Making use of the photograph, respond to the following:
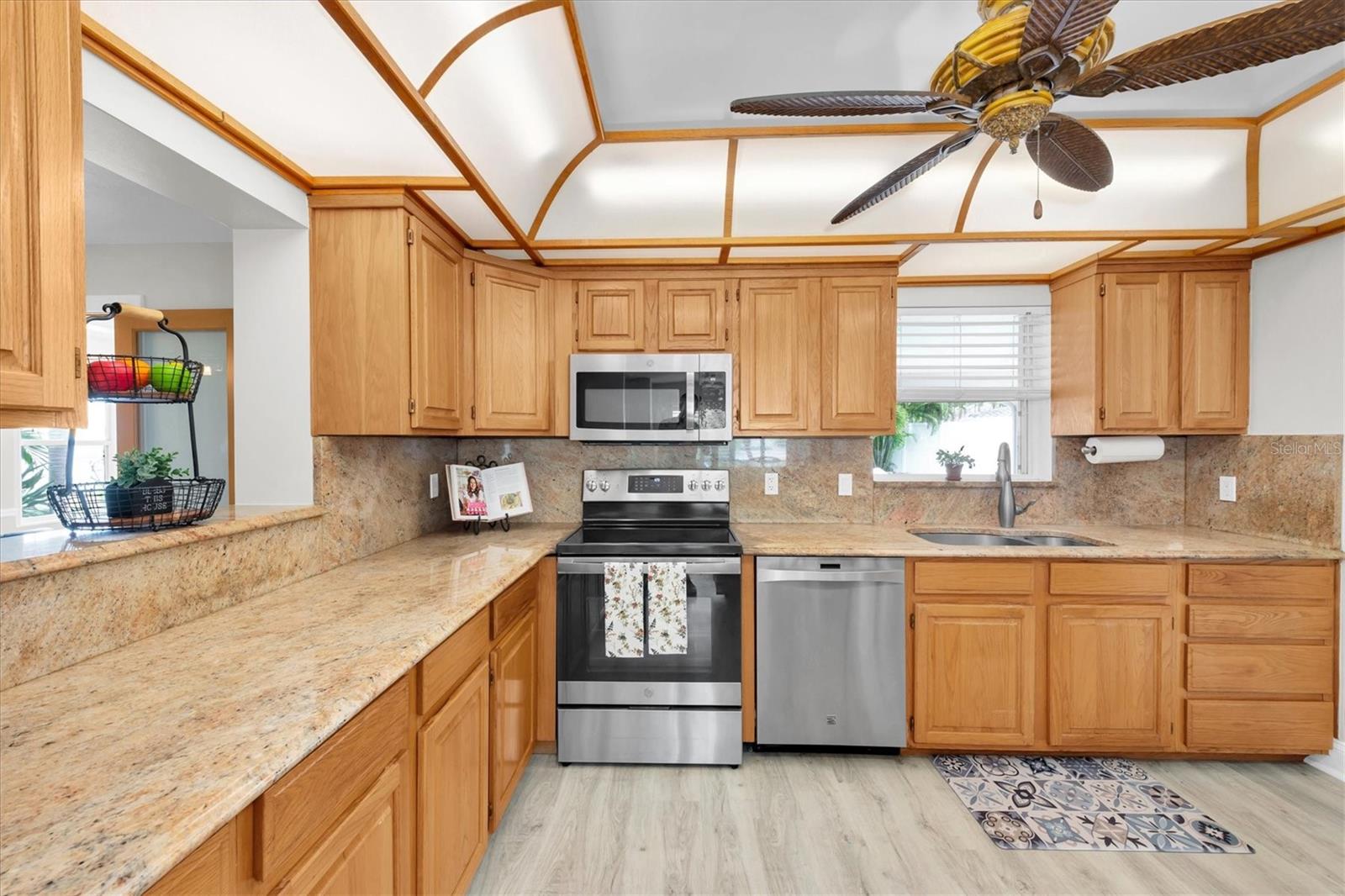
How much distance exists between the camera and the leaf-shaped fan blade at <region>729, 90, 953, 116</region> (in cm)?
142

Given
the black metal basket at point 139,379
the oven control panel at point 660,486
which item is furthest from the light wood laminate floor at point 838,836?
the black metal basket at point 139,379

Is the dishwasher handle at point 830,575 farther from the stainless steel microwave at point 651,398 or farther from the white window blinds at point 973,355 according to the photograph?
the white window blinds at point 973,355

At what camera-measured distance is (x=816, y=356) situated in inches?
112

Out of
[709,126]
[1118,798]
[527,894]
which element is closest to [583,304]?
[709,126]

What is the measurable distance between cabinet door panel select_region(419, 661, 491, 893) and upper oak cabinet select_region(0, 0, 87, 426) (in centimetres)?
100

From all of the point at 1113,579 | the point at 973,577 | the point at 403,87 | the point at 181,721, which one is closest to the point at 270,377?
the point at 403,87

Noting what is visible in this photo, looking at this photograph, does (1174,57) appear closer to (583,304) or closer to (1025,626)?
(1025,626)

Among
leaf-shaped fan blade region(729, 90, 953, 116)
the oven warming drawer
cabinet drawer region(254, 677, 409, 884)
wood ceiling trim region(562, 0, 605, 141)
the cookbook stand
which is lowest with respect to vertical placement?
the oven warming drawer

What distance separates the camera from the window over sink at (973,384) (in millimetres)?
3211

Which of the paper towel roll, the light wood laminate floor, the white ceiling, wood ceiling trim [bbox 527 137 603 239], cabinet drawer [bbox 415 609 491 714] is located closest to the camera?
cabinet drawer [bbox 415 609 491 714]

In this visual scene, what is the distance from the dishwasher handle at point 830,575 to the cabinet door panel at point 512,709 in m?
1.01

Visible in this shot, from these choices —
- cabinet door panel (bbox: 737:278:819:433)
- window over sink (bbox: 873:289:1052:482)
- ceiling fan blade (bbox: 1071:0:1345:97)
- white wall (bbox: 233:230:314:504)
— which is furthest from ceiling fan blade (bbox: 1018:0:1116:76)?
white wall (bbox: 233:230:314:504)

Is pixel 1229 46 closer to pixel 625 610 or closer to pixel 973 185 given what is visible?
pixel 973 185

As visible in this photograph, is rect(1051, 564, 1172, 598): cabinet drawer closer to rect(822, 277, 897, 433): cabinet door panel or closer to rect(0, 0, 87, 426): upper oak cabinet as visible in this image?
rect(822, 277, 897, 433): cabinet door panel
